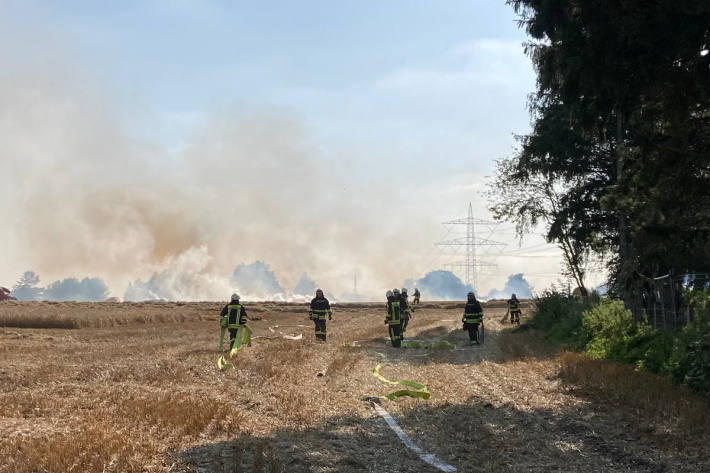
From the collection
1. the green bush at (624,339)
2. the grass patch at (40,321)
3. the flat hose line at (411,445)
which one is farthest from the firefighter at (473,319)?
the grass patch at (40,321)

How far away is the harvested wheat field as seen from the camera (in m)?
6.89

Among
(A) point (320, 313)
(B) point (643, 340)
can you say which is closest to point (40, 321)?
(A) point (320, 313)

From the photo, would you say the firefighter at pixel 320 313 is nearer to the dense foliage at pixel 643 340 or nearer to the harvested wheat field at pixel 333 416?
the harvested wheat field at pixel 333 416

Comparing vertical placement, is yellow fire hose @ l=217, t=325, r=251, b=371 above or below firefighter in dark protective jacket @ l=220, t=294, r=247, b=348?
below

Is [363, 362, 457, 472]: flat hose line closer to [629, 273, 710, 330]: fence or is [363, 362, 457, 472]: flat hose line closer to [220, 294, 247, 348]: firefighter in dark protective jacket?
[629, 273, 710, 330]: fence

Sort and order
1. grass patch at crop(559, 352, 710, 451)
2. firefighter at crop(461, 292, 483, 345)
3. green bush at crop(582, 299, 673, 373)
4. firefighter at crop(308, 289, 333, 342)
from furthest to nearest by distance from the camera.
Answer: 1. firefighter at crop(308, 289, 333, 342)
2. firefighter at crop(461, 292, 483, 345)
3. green bush at crop(582, 299, 673, 373)
4. grass patch at crop(559, 352, 710, 451)

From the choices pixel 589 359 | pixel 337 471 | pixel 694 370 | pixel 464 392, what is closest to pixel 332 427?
pixel 337 471

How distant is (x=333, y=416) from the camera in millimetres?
9344

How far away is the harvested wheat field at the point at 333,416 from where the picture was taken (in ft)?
22.6

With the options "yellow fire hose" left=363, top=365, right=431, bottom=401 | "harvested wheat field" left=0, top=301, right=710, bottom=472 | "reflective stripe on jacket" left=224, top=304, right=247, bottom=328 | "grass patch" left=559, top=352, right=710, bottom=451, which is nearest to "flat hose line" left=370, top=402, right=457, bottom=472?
"harvested wheat field" left=0, top=301, right=710, bottom=472

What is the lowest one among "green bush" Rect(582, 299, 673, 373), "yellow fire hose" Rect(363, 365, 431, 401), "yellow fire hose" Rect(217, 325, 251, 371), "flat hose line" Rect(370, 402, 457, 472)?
"flat hose line" Rect(370, 402, 457, 472)

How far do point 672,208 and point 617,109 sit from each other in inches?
74.7

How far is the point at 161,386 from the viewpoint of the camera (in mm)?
11672

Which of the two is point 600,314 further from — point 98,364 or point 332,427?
point 98,364
